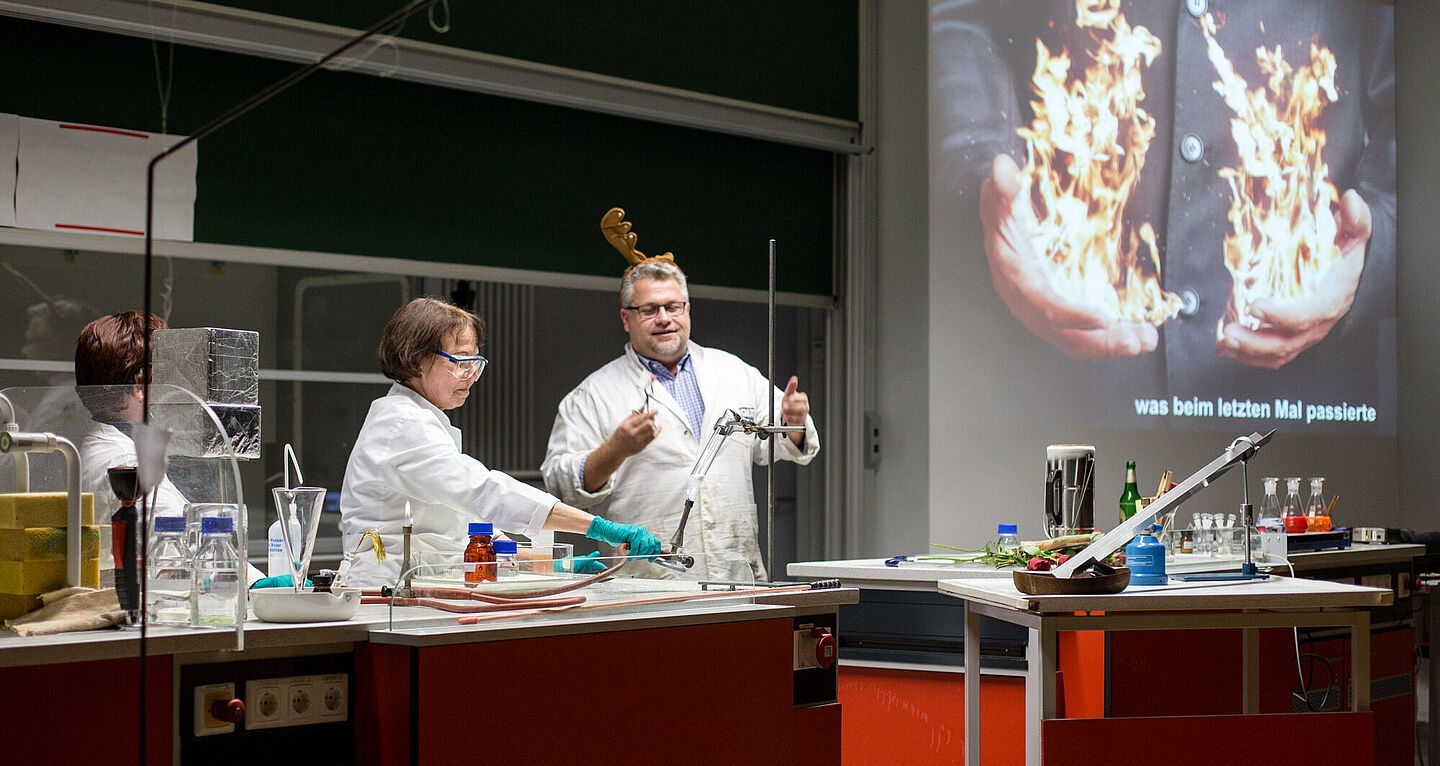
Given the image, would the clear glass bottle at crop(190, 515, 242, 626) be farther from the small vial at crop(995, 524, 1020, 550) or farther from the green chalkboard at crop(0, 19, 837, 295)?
the green chalkboard at crop(0, 19, 837, 295)

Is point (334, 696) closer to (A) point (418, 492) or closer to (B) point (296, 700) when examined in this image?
(B) point (296, 700)

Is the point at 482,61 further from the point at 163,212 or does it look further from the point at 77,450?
the point at 77,450

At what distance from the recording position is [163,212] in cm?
357

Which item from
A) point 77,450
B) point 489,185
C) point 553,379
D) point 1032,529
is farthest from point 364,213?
point 1032,529

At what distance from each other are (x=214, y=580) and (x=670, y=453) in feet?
6.66

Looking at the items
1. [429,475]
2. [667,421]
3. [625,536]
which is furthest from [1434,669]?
[429,475]

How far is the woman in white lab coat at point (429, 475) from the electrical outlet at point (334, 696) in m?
0.64

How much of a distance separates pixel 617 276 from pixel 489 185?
0.57 metres

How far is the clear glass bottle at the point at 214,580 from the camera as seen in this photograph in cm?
171

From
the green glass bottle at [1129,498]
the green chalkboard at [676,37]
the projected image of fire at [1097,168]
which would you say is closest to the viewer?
the green glass bottle at [1129,498]

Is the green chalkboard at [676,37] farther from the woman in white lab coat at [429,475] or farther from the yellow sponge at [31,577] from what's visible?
the yellow sponge at [31,577]

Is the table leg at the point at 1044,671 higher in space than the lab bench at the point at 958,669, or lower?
higher

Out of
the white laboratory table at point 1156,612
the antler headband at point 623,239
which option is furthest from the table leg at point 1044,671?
the antler headband at point 623,239

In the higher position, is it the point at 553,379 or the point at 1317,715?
the point at 553,379
